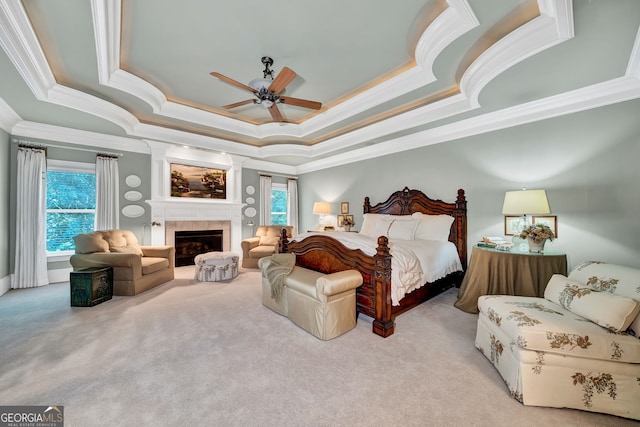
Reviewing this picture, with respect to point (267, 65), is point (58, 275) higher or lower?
lower

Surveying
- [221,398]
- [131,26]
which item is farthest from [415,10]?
[221,398]

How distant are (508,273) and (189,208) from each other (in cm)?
615

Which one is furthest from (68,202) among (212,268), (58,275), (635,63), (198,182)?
(635,63)

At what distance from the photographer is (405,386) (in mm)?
1822

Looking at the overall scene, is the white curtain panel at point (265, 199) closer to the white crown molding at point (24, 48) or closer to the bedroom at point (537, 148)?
the bedroom at point (537, 148)

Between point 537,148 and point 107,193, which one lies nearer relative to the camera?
point 537,148

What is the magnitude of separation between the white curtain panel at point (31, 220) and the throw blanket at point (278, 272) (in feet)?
14.2

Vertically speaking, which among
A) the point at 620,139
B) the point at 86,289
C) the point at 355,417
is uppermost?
the point at 620,139

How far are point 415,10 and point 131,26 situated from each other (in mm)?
2867

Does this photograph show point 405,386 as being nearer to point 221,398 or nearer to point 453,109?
point 221,398

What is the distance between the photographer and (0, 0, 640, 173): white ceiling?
2.21 m

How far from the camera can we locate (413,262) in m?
3.03

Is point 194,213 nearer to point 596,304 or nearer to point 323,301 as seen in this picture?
point 323,301

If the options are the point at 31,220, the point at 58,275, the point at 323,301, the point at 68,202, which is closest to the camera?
the point at 323,301
